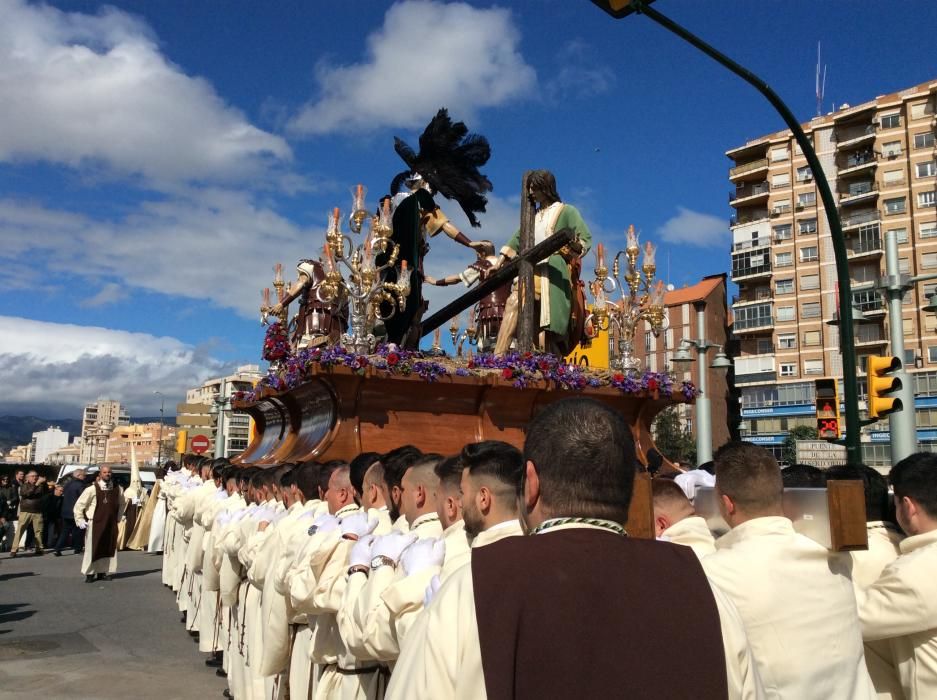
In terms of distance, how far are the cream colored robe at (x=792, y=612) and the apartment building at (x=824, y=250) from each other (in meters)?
54.7

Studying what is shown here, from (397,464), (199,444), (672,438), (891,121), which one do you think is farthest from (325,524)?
(891,121)

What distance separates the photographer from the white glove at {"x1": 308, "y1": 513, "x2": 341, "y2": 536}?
15.2 feet

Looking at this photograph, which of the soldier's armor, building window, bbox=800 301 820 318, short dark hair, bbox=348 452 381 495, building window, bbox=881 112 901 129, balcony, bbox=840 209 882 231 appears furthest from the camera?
building window, bbox=800 301 820 318

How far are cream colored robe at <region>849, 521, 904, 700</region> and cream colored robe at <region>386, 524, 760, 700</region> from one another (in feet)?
5.50

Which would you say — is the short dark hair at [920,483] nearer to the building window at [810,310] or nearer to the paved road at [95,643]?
the paved road at [95,643]

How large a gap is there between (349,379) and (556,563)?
547cm

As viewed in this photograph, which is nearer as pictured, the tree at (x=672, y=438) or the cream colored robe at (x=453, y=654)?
the cream colored robe at (x=453, y=654)

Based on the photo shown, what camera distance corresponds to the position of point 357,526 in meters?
4.48

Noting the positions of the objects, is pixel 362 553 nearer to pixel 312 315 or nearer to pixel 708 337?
pixel 312 315

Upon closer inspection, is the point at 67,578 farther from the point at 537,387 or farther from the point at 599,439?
the point at 599,439

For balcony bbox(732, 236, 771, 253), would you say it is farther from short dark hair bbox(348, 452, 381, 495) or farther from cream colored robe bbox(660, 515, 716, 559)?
cream colored robe bbox(660, 515, 716, 559)

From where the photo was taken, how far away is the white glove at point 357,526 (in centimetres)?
441

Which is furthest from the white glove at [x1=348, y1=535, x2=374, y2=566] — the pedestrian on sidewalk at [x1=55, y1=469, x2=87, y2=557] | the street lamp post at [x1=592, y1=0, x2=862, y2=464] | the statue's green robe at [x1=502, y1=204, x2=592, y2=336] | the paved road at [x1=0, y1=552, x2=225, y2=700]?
the pedestrian on sidewalk at [x1=55, y1=469, x2=87, y2=557]

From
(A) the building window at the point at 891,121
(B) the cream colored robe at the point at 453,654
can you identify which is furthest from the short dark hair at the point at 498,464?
(A) the building window at the point at 891,121
